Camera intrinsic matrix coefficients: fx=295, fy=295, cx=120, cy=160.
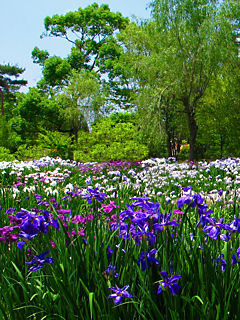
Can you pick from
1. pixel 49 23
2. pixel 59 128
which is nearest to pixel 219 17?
pixel 59 128

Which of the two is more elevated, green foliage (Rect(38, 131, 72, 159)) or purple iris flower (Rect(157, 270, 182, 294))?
green foliage (Rect(38, 131, 72, 159))

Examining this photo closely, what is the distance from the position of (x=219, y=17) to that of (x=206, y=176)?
284 inches

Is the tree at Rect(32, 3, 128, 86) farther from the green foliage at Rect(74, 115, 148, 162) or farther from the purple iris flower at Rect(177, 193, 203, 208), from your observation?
the purple iris flower at Rect(177, 193, 203, 208)

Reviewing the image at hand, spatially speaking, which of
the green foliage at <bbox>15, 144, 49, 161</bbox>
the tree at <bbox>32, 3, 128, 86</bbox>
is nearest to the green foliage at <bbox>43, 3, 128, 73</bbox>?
the tree at <bbox>32, 3, 128, 86</bbox>

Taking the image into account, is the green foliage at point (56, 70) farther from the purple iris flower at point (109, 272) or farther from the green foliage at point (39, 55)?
the purple iris flower at point (109, 272)

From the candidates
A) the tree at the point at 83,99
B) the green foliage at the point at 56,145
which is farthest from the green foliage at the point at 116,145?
the tree at the point at 83,99

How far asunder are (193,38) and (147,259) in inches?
472

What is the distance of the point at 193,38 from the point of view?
11930 millimetres

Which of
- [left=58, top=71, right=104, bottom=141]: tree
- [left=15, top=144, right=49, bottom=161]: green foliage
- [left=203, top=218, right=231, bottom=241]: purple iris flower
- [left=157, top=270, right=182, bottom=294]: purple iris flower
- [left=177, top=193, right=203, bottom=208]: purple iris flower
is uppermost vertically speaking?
[left=58, top=71, right=104, bottom=141]: tree

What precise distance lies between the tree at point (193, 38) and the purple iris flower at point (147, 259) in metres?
11.6

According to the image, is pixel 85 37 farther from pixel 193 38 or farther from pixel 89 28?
pixel 193 38

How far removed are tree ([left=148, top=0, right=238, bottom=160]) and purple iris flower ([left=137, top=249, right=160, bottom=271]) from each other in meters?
11.6

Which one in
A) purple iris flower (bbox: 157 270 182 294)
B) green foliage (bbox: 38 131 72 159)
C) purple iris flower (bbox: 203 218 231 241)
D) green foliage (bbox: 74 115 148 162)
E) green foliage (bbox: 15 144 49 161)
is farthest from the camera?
green foliage (bbox: 15 144 49 161)

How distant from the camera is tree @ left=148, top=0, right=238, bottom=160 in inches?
461
